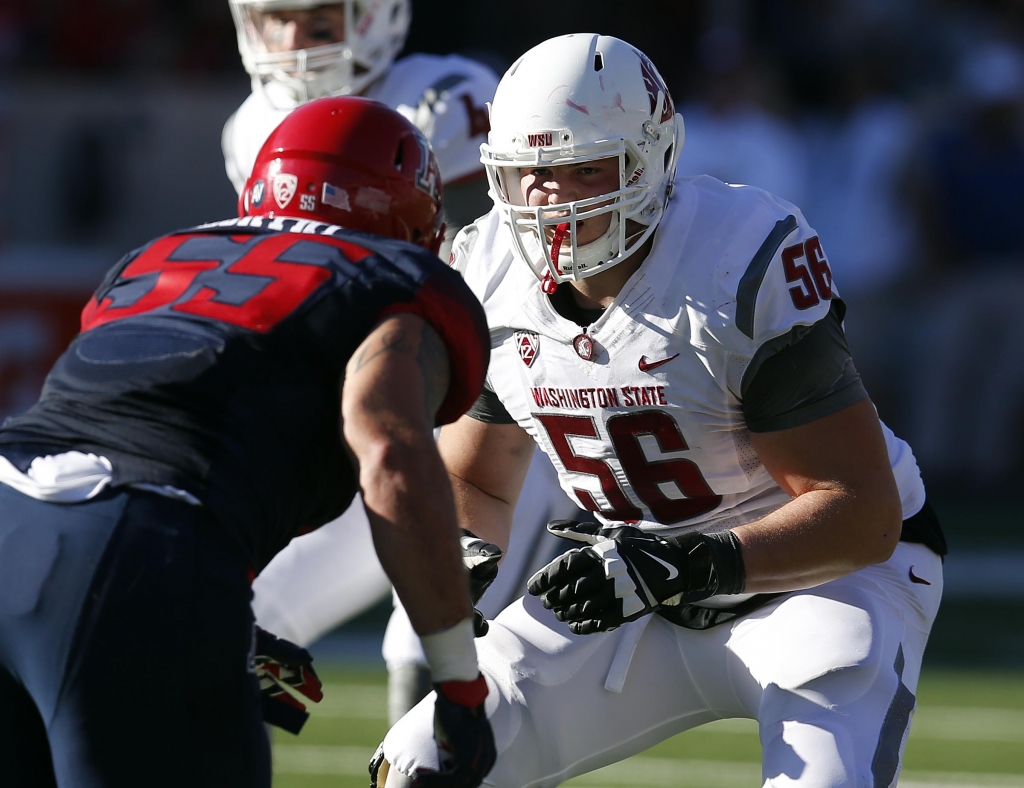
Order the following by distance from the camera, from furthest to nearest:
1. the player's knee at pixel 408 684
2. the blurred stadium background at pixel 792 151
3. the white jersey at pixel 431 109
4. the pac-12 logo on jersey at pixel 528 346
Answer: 1. the blurred stadium background at pixel 792 151
2. the white jersey at pixel 431 109
3. the player's knee at pixel 408 684
4. the pac-12 logo on jersey at pixel 528 346

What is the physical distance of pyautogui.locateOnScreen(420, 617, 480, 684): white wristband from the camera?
2264 millimetres

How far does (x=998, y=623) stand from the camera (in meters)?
6.57

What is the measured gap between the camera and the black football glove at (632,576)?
2.68 meters

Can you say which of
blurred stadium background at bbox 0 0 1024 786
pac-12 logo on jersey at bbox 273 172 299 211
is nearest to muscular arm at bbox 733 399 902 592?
pac-12 logo on jersey at bbox 273 172 299 211

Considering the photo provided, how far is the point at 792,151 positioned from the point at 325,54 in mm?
4395

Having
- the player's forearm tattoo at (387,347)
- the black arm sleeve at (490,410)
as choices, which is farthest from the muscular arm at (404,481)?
the black arm sleeve at (490,410)

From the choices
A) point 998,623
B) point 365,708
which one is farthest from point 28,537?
point 998,623

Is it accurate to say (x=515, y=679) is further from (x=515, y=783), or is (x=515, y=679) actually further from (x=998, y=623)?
(x=998, y=623)

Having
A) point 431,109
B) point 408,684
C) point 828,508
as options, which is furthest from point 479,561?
point 431,109

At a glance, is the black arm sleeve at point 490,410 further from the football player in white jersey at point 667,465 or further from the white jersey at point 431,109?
the white jersey at point 431,109

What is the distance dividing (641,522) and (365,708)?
2.49 m

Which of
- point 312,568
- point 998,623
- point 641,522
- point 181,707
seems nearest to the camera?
point 181,707

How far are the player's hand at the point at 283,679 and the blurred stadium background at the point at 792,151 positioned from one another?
5613mm

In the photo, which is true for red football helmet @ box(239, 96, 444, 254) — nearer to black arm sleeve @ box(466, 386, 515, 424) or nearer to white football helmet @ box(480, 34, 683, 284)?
white football helmet @ box(480, 34, 683, 284)
